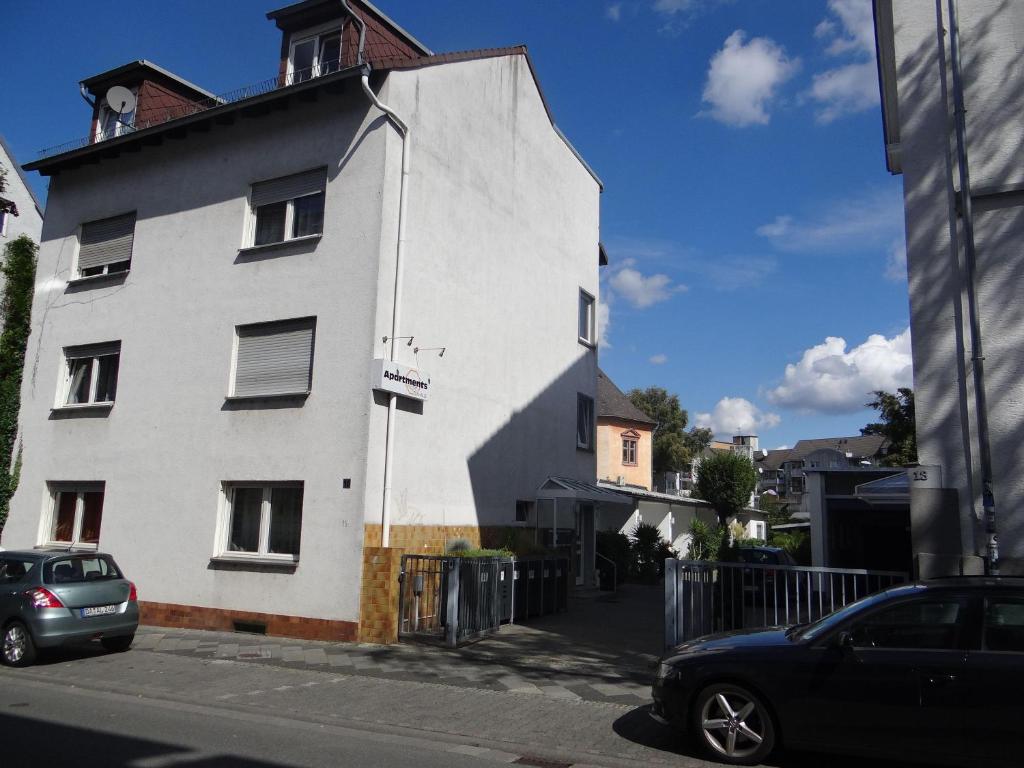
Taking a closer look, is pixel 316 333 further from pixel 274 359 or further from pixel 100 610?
pixel 100 610

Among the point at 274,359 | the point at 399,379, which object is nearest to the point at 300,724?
the point at 399,379

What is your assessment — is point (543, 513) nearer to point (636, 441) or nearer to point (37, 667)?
point (37, 667)

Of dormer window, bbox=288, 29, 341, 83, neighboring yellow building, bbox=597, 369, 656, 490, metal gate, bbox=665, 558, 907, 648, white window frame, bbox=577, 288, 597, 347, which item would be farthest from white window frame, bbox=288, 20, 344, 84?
neighboring yellow building, bbox=597, 369, 656, 490

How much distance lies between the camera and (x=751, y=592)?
1033cm

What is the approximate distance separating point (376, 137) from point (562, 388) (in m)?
8.62

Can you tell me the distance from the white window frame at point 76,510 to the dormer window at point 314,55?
9027mm

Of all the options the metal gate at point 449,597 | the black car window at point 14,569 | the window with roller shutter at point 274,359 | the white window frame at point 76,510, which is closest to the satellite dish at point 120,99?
the window with roller shutter at point 274,359

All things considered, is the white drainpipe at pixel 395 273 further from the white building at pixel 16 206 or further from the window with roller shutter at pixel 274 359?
the white building at pixel 16 206

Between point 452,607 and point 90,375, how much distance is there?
9.96 metres

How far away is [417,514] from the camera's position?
14000 millimetres

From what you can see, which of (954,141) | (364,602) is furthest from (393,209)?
(954,141)

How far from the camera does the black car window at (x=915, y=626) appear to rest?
5.99 m

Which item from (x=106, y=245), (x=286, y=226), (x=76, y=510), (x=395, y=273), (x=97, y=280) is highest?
(x=106, y=245)

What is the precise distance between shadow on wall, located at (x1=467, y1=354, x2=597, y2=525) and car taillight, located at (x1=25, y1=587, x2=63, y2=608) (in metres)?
7.50
